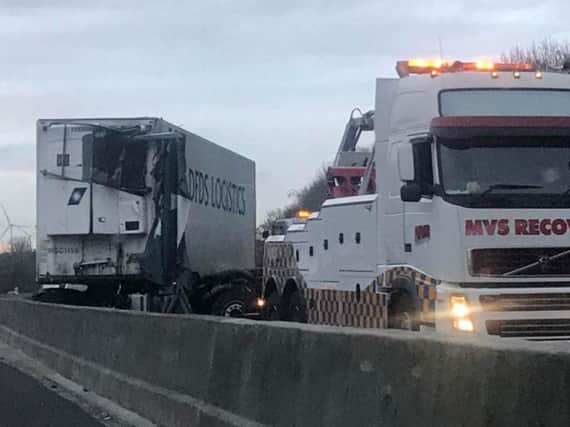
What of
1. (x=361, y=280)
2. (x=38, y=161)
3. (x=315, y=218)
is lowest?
(x=361, y=280)

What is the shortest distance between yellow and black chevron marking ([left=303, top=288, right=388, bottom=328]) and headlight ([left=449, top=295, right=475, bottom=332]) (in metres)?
2.10

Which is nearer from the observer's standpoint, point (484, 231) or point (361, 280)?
point (484, 231)

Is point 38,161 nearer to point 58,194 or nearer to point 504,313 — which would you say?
point 58,194

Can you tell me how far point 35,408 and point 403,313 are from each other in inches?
180

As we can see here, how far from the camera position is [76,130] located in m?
18.3

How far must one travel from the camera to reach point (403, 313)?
11562 mm

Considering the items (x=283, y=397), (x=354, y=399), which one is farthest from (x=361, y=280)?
(x=354, y=399)

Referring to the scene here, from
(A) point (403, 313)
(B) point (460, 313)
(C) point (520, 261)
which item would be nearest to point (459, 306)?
(B) point (460, 313)

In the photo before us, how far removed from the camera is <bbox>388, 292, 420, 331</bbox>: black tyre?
438 inches

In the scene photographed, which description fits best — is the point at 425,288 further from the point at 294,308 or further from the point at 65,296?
the point at 65,296

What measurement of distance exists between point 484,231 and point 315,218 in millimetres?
5868

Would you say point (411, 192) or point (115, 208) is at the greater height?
point (115, 208)

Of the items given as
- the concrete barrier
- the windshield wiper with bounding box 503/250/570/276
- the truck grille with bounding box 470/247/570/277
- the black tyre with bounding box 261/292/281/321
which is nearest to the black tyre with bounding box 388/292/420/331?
the truck grille with bounding box 470/247/570/277

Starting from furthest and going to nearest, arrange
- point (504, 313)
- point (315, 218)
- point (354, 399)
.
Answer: point (315, 218) < point (504, 313) < point (354, 399)
